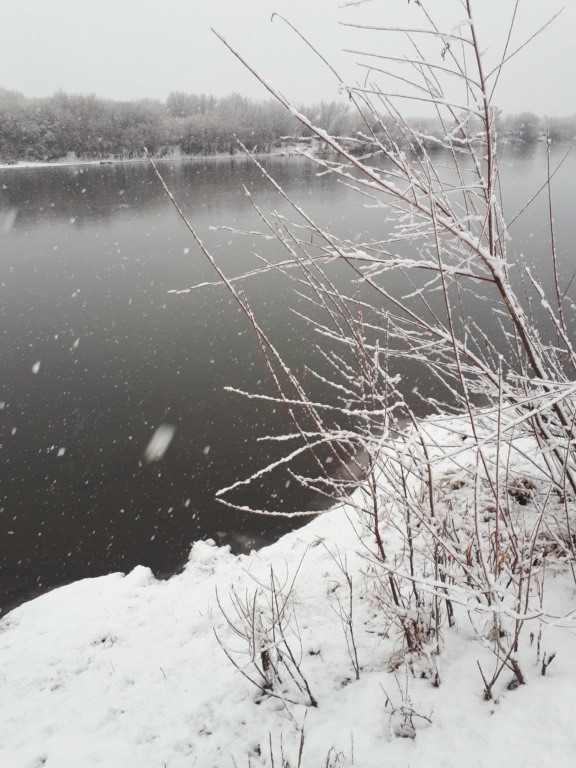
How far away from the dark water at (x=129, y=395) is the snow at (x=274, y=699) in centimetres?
160

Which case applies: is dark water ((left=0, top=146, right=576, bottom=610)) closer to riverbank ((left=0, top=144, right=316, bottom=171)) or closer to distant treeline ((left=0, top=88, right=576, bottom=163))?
riverbank ((left=0, top=144, right=316, bottom=171))

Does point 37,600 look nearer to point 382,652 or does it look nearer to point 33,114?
point 382,652

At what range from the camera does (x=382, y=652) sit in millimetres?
2514

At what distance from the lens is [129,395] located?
28.9 feet

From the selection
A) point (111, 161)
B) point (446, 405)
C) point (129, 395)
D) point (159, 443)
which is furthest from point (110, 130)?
point (446, 405)

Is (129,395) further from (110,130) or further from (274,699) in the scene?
(110,130)

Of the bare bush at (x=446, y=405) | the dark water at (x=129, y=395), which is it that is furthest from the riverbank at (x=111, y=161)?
the bare bush at (x=446, y=405)

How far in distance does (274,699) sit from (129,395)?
287 inches

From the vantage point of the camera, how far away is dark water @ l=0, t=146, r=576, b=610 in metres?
5.80

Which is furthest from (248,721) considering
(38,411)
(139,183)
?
(139,183)

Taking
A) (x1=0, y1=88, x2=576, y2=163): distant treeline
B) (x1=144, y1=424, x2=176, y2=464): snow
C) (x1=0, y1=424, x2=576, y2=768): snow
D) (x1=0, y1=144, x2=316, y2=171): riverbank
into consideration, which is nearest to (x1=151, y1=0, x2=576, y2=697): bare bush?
(x1=0, y1=424, x2=576, y2=768): snow

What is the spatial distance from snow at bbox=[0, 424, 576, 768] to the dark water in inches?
63.0

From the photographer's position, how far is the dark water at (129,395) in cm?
580

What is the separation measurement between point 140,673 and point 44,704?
704mm
